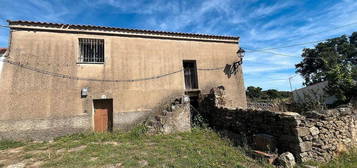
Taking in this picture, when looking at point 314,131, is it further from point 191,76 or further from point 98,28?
point 98,28

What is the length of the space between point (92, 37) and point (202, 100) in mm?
6662

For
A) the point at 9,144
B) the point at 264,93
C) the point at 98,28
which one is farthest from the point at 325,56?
the point at 9,144

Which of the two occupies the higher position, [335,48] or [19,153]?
[335,48]

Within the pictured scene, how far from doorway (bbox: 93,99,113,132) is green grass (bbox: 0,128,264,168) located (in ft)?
2.33

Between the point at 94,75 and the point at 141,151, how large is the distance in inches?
181

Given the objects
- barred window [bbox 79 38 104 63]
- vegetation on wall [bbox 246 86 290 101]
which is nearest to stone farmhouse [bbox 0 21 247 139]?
barred window [bbox 79 38 104 63]

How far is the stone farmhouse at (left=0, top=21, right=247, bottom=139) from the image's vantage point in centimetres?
728

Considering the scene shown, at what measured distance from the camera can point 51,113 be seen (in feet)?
24.7

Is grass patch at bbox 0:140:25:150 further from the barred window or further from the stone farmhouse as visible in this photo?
the barred window

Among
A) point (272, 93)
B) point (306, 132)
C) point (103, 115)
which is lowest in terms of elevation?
point (306, 132)

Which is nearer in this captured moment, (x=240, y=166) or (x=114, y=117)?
(x=240, y=166)

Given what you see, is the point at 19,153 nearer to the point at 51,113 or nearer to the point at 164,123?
the point at 51,113

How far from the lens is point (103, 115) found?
28.0 ft

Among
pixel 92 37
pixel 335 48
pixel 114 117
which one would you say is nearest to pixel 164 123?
pixel 114 117
